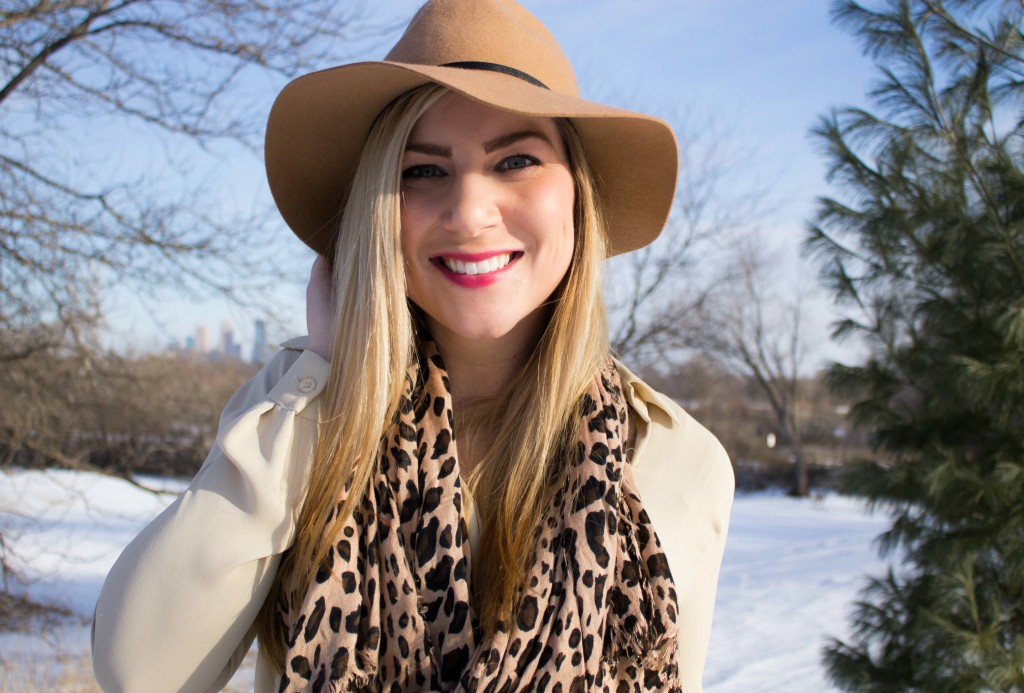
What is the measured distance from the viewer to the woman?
4.21 feet

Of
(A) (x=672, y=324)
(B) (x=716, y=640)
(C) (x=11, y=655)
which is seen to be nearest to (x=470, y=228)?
(C) (x=11, y=655)

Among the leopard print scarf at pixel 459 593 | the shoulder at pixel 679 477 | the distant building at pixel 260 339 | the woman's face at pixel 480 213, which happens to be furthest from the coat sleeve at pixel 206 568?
the distant building at pixel 260 339

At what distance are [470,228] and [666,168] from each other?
52cm

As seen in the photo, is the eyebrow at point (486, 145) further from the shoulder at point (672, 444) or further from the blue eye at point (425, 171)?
the shoulder at point (672, 444)

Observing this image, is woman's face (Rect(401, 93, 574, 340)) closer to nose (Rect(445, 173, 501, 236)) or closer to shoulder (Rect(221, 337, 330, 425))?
nose (Rect(445, 173, 501, 236))

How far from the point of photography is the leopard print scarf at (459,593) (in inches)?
51.0

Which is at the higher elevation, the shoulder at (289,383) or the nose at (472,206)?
the nose at (472,206)

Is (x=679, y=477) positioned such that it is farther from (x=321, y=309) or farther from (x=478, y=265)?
(x=321, y=309)

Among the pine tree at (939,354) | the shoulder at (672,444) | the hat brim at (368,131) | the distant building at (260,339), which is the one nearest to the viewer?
the hat brim at (368,131)

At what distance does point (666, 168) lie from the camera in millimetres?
1677

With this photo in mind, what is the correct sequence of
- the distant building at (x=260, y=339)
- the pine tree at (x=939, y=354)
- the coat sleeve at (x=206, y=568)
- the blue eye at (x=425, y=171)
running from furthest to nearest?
the distant building at (x=260, y=339), the pine tree at (x=939, y=354), the blue eye at (x=425, y=171), the coat sleeve at (x=206, y=568)

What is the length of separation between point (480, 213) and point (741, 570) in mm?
11708

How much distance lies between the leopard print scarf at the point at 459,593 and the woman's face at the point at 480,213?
0.20 metres

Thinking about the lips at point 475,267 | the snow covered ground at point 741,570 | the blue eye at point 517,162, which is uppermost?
the blue eye at point 517,162
